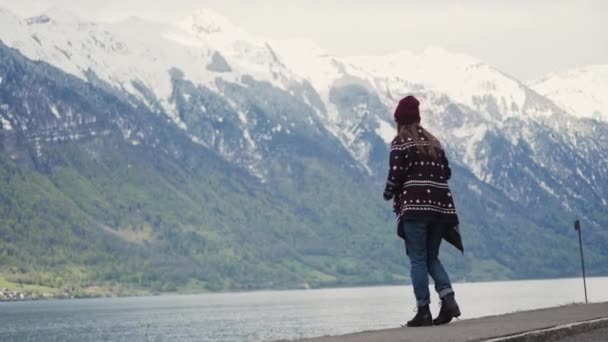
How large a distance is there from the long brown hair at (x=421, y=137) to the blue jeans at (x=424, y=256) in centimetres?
119

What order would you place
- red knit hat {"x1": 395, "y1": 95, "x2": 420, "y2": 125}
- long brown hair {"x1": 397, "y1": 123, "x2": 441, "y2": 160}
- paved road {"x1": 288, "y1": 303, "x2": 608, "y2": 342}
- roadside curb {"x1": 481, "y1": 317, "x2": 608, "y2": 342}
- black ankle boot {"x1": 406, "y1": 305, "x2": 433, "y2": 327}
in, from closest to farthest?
roadside curb {"x1": 481, "y1": 317, "x2": 608, "y2": 342}
paved road {"x1": 288, "y1": 303, "x2": 608, "y2": 342}
black ankle boot {"x1": 406, "y1": 305, "x2": 433, "y2": 327}
long brown hair {"x1": 397, "y1": 123, "x2": 441, "y2": 160}
red knit hat {"x1": 395, "y1": 95, "x2": 420, "y2": 125}

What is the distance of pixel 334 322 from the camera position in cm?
15100

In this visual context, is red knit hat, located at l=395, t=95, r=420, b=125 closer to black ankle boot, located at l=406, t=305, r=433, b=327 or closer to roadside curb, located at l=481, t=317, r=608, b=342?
black ankle boot, located at l=406, t=305, r=433, b=327

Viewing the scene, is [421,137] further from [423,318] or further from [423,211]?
[423,318]

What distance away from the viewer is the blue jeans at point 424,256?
21219mm

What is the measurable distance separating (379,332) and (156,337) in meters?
114

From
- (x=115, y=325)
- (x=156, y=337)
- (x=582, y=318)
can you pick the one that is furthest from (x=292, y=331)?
(x=582, y=318)

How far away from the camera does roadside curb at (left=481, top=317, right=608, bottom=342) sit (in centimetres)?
1731

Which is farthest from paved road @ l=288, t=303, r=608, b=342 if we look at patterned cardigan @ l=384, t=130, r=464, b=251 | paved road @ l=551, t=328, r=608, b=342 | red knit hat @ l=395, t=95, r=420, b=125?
red knit hat @ l=395, t=95, r=420, b=125

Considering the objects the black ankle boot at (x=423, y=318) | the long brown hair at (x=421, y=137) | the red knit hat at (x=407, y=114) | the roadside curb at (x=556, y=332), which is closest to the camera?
the roadside curb at (x=556, y=332)

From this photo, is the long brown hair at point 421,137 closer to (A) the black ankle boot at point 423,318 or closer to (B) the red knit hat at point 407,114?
(B) the red knit hat at point 407,114

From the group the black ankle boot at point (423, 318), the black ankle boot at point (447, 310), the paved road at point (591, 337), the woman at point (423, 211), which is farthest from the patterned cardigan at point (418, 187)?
the paved road at point (591, 337)

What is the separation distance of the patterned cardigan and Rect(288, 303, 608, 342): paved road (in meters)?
1.71

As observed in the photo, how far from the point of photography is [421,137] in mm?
21625
